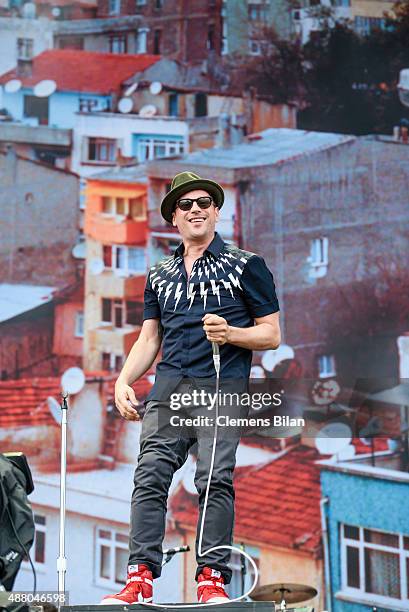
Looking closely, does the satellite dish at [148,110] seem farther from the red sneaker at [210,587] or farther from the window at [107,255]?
the red sneaker at [210,587]

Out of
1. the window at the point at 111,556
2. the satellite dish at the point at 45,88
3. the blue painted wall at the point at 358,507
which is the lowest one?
the window at the point at 111,556

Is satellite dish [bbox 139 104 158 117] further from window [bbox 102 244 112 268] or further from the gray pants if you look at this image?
the gray pants

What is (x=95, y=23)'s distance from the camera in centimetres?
741

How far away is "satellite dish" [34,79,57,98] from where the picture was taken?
741 centimetres

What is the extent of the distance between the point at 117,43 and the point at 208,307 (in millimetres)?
3925

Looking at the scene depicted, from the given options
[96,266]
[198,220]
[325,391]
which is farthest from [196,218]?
[96,266]

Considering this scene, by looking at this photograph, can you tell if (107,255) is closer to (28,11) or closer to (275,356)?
(275,356)

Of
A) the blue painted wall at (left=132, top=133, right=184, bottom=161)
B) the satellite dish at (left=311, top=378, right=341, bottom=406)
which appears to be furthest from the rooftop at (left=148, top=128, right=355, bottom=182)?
the satellite dish at (left=311, top=378, right=341, bottom=406)

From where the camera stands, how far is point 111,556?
7020 mm

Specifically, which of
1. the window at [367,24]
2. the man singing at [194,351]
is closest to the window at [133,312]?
the window at [367,24]

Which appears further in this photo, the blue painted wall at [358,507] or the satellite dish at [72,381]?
the satellite dish at [72,381]

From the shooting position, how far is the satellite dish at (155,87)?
739 cm

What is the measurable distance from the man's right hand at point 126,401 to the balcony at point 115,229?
334cm

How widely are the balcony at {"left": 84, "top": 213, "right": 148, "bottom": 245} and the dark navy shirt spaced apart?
10.9 feet
